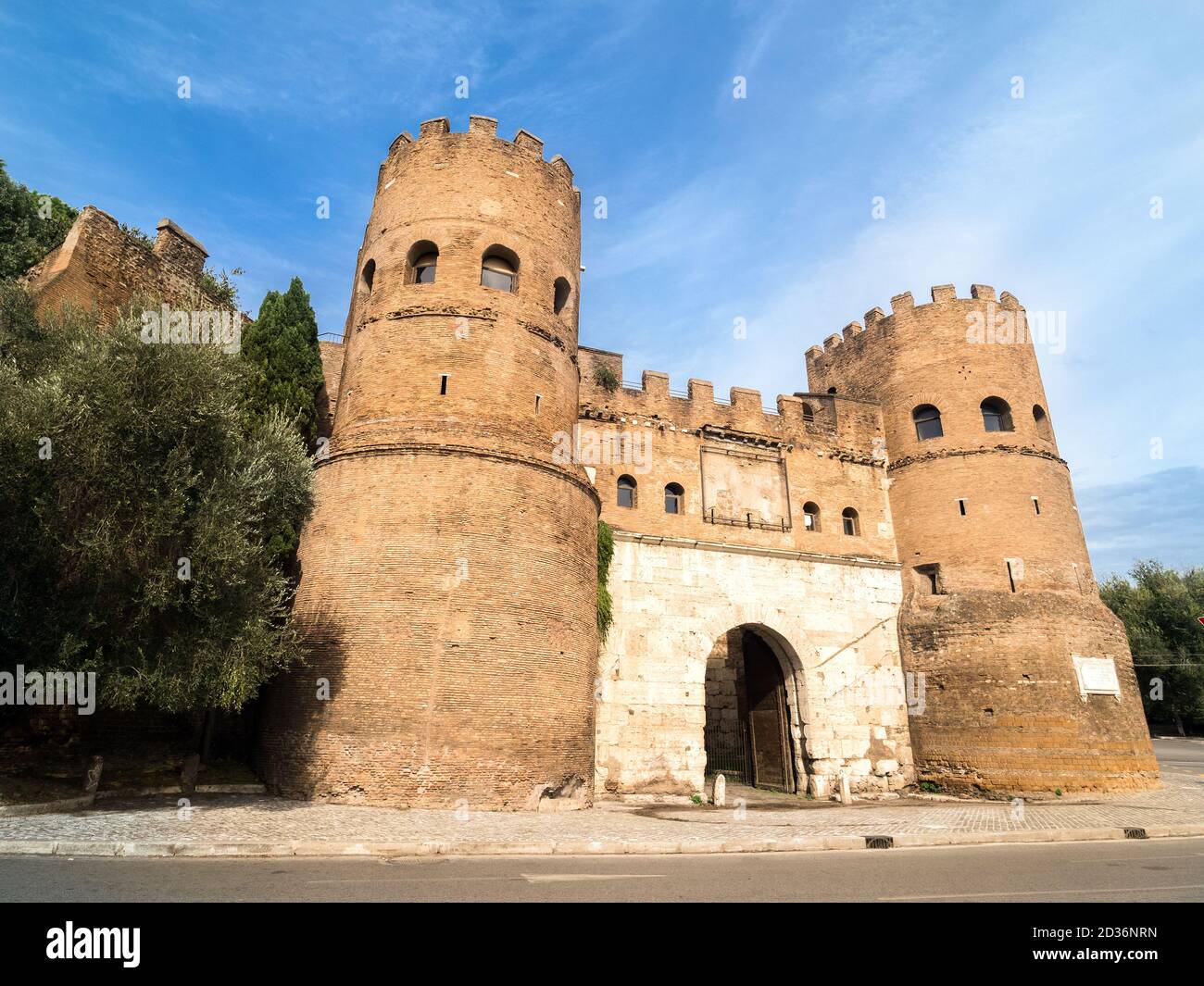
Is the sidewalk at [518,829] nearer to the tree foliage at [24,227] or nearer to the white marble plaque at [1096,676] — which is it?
the white marble plaque at [1096,676]

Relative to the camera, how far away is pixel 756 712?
838 inches

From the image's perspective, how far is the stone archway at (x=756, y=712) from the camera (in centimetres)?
1978

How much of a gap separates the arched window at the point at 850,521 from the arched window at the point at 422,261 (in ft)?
45.2

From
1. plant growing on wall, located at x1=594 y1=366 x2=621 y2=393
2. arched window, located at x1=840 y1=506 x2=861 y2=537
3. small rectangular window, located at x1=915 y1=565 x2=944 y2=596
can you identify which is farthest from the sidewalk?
plant growing on wall, located at x1=594 y1=366 x2=621 y2=393

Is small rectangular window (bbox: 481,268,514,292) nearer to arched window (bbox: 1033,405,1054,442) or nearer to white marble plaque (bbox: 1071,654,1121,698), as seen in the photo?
arched window (bbox: 1033,405,1054,442)

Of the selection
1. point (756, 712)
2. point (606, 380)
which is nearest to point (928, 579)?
point (756, 712)

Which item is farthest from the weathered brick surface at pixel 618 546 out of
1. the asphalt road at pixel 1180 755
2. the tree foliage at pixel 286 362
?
the asphalt road at pixel 1180 755

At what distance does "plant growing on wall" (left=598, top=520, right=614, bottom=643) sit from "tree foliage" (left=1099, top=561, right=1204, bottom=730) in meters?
33.2

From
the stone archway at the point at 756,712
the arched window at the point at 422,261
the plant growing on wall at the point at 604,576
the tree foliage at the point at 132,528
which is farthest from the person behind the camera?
the stone archway at the point at 756,712

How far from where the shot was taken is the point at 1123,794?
17.8 m

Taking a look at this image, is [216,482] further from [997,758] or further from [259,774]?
[997,758]

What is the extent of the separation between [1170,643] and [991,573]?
27.4 meters
